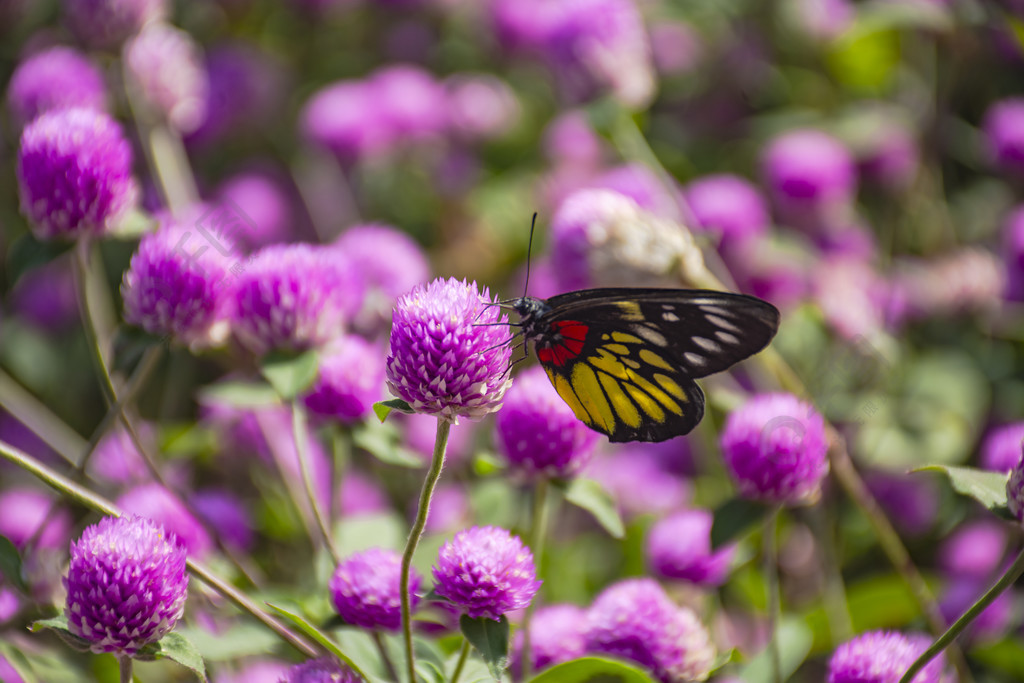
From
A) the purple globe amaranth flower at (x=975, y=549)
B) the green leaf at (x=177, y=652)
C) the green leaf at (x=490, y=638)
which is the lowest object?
the purple globe amaranth flower at (x=975, y=549)

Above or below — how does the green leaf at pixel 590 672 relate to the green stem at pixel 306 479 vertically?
below

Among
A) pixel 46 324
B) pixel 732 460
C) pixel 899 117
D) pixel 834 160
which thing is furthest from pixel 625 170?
pixel 46 324

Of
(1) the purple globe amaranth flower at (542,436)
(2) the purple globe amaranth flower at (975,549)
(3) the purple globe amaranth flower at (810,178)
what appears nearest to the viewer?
(1) the purple globe amaranth flower at (542,436)

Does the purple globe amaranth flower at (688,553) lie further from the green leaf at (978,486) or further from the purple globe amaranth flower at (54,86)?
the purple globe amaranth flower at (54,86)

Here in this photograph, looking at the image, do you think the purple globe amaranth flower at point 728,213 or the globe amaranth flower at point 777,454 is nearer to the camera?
the globe amaranth flower at point 777,454

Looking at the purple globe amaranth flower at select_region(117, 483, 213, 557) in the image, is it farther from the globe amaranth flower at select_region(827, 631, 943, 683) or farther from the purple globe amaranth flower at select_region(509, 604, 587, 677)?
the globe amaranth flower at select_region(827, 631, 943, 683)

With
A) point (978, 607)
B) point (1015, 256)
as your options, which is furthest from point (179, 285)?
point (1015, 256)

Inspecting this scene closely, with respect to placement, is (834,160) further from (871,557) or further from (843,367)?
(871,557)

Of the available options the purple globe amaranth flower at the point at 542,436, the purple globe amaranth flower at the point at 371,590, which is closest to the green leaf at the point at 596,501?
the purple globe amaranth flower at the point at 542,436
